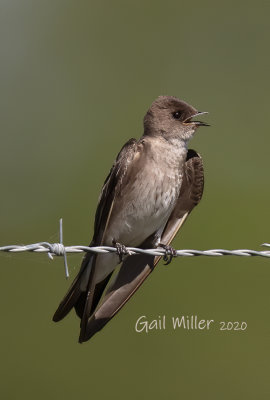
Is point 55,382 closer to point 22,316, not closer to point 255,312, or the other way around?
point 22,316

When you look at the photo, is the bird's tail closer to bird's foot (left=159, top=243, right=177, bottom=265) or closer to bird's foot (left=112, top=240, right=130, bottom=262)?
bird's foot (left=112, top=240, right=130, bottom=262)

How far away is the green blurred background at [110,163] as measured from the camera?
7637 mm

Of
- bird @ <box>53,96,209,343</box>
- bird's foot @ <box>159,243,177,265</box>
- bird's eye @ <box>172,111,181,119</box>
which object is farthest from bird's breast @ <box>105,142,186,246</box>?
bird's eye @ <box>172,111,181,119</box>

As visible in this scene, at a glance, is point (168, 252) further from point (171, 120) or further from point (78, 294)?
point (171, 120)

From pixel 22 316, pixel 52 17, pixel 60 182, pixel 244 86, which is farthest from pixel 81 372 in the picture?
pixel 52 17

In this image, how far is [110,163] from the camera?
10812 millimetres

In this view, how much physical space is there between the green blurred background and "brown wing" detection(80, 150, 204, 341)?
290 millimetres

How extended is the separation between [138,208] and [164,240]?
446 millimetres

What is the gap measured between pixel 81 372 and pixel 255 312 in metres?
1.48

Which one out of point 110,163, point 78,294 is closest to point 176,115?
point 78,294

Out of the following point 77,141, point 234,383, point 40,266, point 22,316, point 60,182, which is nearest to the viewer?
point 234,383

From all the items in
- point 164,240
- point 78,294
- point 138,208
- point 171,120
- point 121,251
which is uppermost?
point 171,120

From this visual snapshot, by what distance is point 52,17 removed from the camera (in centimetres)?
1681

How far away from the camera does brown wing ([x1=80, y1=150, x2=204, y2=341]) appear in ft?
19.0
